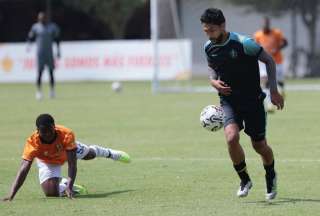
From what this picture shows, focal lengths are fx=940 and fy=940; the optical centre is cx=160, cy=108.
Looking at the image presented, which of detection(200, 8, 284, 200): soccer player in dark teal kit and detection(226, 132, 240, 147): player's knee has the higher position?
detection(200, 8, 284, 200): soccer player in dark teal kit

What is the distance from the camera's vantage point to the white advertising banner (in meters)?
37.1

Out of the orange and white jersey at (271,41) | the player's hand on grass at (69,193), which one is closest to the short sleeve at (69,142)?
the player's hand on grass at (69,193)

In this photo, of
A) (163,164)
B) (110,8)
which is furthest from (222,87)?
(110,8)

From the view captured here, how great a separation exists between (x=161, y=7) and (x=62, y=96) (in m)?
5.63

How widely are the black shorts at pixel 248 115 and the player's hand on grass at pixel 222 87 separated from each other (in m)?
0.14

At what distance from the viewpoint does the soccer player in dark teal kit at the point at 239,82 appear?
974cm

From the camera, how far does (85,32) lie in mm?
49906

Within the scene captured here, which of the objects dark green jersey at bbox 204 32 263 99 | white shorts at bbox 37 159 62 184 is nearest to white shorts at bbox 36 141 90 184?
white shorts at bbox 37 159 62 184

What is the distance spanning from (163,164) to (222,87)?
363 cm

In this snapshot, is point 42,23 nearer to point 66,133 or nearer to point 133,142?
point 133,142

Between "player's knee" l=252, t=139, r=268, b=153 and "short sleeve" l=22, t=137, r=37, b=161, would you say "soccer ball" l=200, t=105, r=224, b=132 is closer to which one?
"player's knee" l=252, t=139, r=268, b=153

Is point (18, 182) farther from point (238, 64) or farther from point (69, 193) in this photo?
point (238, 64)

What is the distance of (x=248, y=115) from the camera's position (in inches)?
389

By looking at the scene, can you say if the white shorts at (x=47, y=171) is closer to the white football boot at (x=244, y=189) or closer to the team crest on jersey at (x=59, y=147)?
the team crest on jersey at (x=59, y=147)
